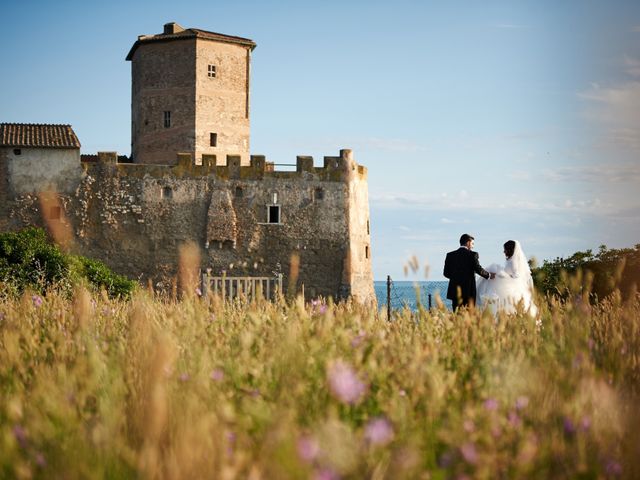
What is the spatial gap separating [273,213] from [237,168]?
2.40 m

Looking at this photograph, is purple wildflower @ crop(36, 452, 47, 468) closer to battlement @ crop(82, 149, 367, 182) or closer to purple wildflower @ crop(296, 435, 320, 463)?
purple wildflower @ crop(296, 435, 320, 463)

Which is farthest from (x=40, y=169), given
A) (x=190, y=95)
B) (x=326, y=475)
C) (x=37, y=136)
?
(x=326, y=475)

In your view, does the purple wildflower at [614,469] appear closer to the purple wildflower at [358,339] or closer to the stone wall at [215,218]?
the purple wildflower at [358,339]

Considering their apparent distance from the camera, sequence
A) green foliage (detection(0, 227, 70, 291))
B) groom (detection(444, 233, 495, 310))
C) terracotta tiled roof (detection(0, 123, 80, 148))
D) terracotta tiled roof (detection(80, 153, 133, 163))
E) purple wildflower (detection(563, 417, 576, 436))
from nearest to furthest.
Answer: purple wildflower (detection(563, 417, 576, 436))
groom (detection(444, 233, 495, 310))
green foliage (detection(0, 227, 70, 291))
terracotta tiled roof (detection(0, 123, 80, 148))
terracotta tiled roof (detection(80, 153, 133, 163))

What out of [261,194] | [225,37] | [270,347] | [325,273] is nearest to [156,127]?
[225,37]

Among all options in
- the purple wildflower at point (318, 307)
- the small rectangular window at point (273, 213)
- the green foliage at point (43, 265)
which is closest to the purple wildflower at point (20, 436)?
the purple wildflower at point (318, 307)

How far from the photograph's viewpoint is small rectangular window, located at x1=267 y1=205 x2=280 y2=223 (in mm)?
33156

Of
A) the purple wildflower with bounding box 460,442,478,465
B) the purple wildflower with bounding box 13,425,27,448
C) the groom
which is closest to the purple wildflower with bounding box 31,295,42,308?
the purple wildflower with bounding box 13,425,27,448

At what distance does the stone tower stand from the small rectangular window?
5.38m

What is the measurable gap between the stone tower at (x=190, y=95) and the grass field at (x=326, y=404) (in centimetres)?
3363

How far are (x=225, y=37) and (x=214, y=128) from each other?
445 centimetres

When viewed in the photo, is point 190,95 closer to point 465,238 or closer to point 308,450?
point 465,238

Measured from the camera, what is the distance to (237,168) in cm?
3334

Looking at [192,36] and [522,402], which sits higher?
[192,36]
